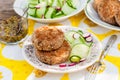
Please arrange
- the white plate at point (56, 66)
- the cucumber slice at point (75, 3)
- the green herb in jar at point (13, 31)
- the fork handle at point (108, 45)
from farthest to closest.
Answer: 1. the cucumber slice at point (75, 3)
2. the green herb in jar at point (13, 31)
3. the fork handle at point (108, 45)
4. the white plate at point (56, 66)

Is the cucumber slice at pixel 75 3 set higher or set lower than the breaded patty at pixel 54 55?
higher

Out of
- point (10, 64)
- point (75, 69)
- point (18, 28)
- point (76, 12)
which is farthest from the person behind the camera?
point (76, 12)

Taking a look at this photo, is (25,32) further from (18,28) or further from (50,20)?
(50,20)

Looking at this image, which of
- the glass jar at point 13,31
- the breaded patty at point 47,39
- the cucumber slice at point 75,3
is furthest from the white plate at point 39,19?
the breaded patty at point 47,39

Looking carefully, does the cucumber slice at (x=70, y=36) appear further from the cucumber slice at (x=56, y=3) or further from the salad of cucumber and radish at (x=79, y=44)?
the cucumber slice at (x=56, y=3)

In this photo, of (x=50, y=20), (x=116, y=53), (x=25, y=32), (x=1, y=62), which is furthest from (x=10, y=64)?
(x=116, y=53)

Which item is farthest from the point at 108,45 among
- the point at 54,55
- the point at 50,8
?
the point at 50,8

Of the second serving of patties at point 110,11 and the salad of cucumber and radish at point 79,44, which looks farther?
the second serving of patties at point 110,11

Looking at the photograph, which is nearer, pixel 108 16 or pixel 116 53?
pixel 116 53
